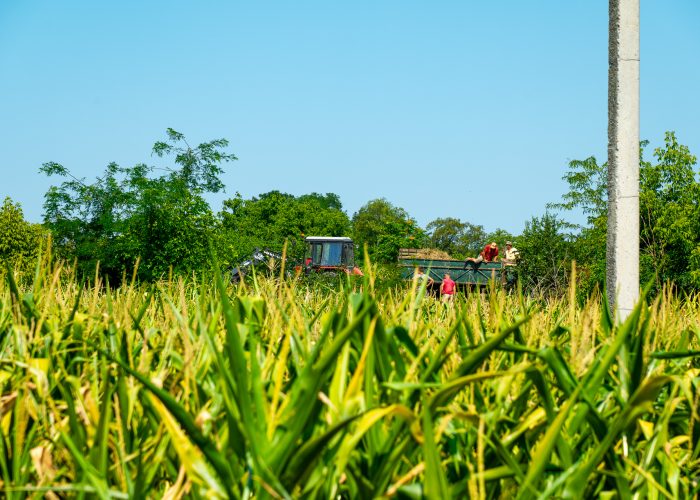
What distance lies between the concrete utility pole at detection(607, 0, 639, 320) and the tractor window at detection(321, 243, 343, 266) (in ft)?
72.8

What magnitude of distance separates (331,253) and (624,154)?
2245 cm

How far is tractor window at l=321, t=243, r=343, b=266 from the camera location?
27.2 meters

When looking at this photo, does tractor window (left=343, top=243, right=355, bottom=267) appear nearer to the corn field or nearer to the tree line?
the tree line

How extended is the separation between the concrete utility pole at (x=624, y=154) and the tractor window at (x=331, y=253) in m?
22.2

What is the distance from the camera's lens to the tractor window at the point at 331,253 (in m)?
27.2

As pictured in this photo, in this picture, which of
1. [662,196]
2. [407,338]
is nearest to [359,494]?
[407,338]

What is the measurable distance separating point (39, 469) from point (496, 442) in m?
0.84

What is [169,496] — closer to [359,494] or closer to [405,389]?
[359,494]

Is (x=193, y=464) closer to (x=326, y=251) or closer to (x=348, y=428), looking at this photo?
(x=348, y=428)

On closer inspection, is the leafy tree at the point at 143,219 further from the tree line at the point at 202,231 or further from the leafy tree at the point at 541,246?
the leafy tree at the point at 541,246

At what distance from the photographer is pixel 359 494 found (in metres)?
1.37

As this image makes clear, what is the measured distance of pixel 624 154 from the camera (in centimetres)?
507

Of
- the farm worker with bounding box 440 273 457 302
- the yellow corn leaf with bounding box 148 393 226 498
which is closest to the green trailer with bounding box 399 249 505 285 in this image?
the farm worker with bounding box 440 273 457 302

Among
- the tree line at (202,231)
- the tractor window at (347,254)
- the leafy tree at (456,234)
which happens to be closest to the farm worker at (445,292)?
the tree line at (202,231)
